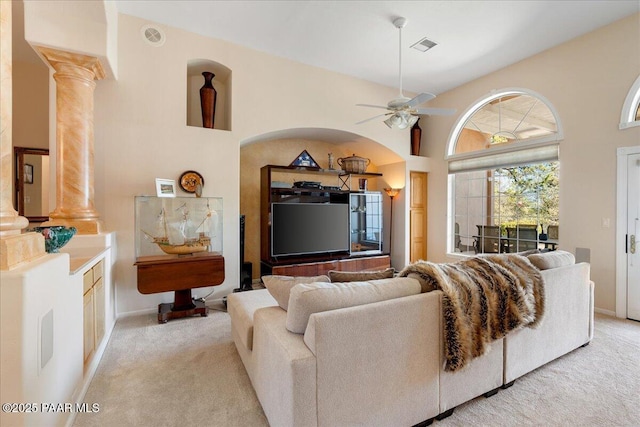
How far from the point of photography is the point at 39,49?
9.21 ft

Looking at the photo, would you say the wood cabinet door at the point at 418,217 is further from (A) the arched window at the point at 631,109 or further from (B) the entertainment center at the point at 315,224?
(A) the arched window at the point at 631,109

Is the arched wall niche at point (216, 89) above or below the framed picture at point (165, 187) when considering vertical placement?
above

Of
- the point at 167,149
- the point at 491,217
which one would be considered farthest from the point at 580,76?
the point at 167,149

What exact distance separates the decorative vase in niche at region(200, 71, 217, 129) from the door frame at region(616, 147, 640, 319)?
16.7 ft

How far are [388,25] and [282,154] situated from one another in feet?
8.67

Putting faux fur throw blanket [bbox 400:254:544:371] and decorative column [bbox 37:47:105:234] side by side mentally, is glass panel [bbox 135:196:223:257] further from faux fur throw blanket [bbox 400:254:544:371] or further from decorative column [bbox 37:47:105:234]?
faux fur throw blanket [bbox 400:254:544:371]

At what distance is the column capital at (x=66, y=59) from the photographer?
284 centimetres

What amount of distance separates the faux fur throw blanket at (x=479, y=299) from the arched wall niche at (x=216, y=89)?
136 inches

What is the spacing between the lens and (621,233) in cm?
344

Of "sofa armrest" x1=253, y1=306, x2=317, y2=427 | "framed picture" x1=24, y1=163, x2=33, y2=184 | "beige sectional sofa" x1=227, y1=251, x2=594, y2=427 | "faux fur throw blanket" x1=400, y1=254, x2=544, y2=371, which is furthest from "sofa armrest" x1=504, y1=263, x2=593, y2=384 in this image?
"framed picture" x1=24, y1=163, x2=33, y2=184

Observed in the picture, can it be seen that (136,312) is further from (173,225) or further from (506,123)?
(506,123)

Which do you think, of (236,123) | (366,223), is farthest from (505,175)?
(236,123)

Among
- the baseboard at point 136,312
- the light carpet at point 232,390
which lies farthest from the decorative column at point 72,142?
the light carpet at point 232,390

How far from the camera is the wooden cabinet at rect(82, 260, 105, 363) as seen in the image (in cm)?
215
